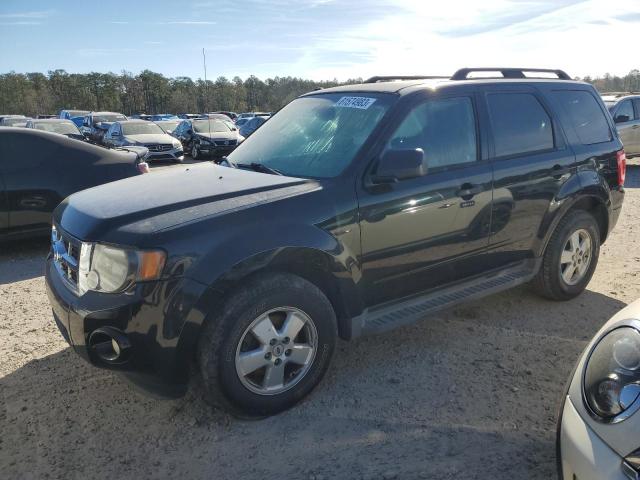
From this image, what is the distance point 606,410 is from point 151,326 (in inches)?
78.0

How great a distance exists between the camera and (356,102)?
11.9 ft

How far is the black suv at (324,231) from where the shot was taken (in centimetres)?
259

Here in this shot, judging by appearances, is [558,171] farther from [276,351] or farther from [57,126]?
[57,126]

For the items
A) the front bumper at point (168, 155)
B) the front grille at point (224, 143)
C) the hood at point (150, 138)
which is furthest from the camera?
the front grille at point (224, 143)

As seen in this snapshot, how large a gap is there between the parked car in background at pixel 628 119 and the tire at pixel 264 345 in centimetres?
1278

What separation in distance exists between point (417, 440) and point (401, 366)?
82 centimetres

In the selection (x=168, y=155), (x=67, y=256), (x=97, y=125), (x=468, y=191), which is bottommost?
(x=168, y=155)

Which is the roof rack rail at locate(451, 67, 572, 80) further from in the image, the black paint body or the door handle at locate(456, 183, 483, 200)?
the door handle at locate(456, 183, 483, 200)

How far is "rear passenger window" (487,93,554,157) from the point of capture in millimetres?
3873

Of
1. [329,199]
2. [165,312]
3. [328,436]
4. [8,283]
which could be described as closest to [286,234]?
[329,199]

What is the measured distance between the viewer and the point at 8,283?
5.23 metres

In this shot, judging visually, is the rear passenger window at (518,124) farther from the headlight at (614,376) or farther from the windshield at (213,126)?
the windshield at (213,126)

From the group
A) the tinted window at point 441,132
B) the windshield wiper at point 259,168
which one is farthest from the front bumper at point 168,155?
the tinted window at point 441,132

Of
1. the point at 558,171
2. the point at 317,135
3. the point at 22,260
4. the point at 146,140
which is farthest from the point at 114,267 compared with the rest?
the point at 146,140
